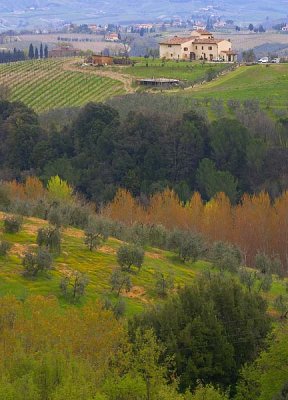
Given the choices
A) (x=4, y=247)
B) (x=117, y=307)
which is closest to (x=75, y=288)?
(x=117, y=307)

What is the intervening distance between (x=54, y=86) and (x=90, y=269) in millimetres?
60737

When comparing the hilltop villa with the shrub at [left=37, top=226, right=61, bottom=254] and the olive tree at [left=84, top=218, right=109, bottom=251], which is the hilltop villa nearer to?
the olive tree at [left=84, top=218, right=109, bottom=251]

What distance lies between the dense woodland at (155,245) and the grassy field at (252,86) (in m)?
12.5

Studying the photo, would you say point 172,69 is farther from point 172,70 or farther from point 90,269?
point 90,269

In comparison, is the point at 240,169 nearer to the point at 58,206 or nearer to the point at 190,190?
the point at 190,190

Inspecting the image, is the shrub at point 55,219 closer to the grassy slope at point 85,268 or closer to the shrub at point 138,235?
the grassy slope at point 85,268

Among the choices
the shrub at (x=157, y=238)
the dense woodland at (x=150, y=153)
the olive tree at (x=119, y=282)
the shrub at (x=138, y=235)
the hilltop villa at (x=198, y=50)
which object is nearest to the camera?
the olive tree at (x=119, y=282)

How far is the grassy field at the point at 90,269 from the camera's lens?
90.8 ft

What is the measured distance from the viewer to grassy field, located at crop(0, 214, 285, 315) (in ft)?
90.8

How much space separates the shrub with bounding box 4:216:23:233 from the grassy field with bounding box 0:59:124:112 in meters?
49.9

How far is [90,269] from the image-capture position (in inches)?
1206

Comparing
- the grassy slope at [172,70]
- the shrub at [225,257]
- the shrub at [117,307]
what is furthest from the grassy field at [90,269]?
the grassy slope at [172,70]

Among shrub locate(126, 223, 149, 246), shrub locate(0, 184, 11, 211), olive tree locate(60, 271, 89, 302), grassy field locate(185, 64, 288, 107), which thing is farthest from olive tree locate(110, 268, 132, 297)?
grassy field locate(185, 64, 288, 107)

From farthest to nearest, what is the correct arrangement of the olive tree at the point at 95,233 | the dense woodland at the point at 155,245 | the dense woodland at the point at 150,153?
1. the dense woodland at the point at 150,153
2. the olive tree at the point at 95,233
3. the dense woodland at the point at 155,245
